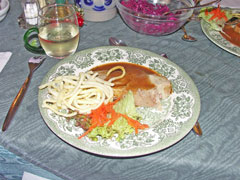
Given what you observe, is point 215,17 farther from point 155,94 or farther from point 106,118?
point 106,118

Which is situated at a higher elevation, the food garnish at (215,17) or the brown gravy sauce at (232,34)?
the food garnish at (215,17)

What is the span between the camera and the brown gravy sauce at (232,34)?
199cm

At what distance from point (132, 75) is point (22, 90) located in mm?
695

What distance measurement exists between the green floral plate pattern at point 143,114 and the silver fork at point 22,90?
0.54 ft

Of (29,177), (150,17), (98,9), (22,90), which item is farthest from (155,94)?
(98,9)

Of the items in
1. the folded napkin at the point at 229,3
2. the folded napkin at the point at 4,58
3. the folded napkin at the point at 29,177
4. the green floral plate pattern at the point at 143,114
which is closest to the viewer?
the green floral plate pattern at the point at 143,114

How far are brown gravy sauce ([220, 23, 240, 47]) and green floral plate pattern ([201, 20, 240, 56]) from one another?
2.2 inches

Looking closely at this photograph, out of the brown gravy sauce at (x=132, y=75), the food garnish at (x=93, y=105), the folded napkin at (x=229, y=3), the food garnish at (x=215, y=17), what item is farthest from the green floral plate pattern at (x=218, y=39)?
the food garnish at (x=93, y=105)

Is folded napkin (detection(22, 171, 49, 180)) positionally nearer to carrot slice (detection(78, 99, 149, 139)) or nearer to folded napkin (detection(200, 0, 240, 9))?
carrot slice (detection(78, 99, 149, 139))

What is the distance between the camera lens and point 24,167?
4.90 feet

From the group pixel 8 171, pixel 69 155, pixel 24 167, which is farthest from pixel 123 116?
pixel 8 171

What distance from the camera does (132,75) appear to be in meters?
1.64

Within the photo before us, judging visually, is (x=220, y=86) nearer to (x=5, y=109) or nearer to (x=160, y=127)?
(x=160, y=127)

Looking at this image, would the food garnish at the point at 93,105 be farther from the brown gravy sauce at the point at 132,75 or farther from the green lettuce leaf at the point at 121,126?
the brown gravy sauce at the point at 132,75
